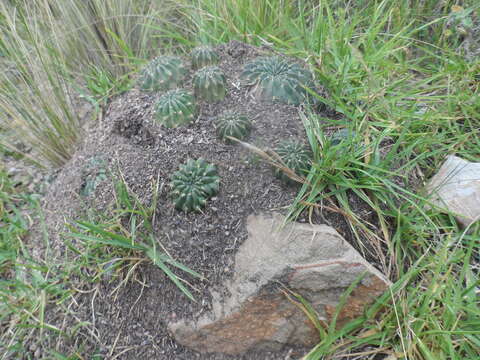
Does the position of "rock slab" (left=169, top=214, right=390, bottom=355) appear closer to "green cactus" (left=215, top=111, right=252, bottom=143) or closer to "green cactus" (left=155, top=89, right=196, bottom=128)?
"green cactus" (left=215, top=111, right=252, bottom=143)

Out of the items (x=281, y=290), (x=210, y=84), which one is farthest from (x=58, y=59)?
(x=281, y=290)

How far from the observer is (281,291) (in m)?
2.02

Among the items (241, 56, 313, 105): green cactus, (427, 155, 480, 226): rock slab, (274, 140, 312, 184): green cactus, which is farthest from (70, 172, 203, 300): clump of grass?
(427, 155, 480, 226): rock slab

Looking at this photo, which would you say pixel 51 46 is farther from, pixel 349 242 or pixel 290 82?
pixel 349 242

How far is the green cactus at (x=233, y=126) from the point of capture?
7.73 ft

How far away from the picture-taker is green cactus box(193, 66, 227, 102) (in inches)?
101

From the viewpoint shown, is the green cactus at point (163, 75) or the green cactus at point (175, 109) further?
the green cactus at point (163, 75)

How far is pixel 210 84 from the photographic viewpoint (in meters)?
2.57

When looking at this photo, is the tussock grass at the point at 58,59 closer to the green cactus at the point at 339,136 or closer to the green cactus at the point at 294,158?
the green cactus at the point at 294,158

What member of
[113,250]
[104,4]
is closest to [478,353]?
[113,250]

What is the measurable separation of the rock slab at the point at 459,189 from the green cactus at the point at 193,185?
1.20 m

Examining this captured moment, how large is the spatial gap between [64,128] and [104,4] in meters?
1.10

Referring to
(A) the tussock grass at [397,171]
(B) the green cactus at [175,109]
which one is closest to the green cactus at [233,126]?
Answer: (B) the green cactus at [175,109]

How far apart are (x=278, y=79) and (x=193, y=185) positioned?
2.95 ft
